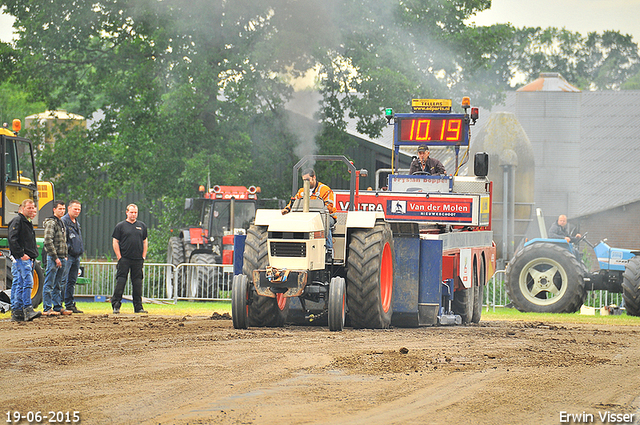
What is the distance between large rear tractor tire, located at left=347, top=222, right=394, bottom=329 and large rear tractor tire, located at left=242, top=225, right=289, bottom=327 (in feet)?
3.13

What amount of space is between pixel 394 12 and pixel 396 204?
37.1 feet

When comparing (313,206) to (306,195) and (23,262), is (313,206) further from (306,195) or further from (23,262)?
(23,262)

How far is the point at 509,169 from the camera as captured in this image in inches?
1088

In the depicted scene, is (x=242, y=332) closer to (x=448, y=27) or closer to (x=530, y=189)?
(x=448, y=27)

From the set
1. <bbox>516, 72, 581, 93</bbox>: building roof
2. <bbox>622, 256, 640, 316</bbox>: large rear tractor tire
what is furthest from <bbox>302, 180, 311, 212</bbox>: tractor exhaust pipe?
<bbox>516, 72, 581, 93</bbox>: building roof

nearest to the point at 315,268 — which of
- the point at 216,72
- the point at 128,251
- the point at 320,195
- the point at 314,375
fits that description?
the point at 320,195

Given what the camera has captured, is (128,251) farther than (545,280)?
No

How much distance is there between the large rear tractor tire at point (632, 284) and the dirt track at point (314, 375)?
4169 mm

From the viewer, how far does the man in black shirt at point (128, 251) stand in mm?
15453

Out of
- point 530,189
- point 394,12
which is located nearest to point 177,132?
point 394,12

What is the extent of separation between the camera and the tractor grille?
11.1 meters

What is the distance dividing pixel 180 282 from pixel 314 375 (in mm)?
13553

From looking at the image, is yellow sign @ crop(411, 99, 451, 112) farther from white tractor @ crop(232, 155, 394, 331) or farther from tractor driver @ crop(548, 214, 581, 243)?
tractor driver @ crop(548, 214, 581, 243)

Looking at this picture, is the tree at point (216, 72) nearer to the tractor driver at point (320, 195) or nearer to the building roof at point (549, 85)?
the tractor driver at point (320, 195)
